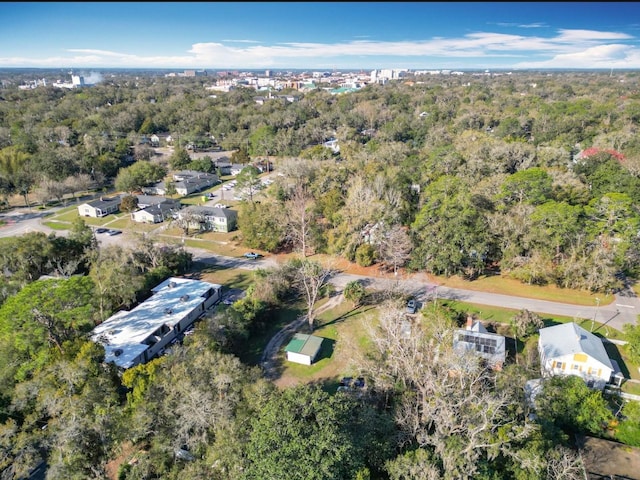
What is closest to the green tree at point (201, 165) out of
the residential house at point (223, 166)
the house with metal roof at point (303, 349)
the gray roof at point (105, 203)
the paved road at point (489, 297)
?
the residential house at point (223, 166)

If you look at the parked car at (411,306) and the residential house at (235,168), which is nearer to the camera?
the parked car at (411,306)

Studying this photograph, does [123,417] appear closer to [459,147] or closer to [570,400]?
[570,400]

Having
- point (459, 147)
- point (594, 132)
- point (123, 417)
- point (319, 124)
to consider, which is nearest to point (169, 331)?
point (123, 417)

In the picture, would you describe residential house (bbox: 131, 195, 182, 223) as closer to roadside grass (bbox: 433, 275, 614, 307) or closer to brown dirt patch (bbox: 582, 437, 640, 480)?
roadside grass (bbox: 433, 275, 614, 307)

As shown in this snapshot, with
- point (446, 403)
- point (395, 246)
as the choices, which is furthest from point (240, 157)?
point (446, 403)

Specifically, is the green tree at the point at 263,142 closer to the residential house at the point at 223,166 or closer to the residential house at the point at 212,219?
the residential house at the point at 223,166
